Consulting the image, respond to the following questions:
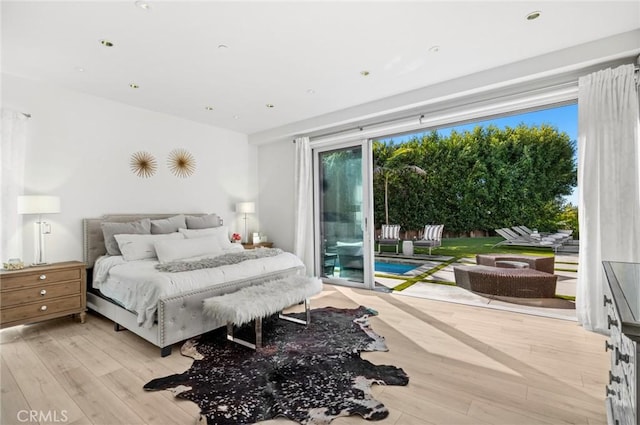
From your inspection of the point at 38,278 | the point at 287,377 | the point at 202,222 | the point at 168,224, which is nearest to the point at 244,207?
the point at 202,222

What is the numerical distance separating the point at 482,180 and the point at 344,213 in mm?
3990

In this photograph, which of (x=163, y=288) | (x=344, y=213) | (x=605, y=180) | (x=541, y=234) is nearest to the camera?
(x=163, y=288)

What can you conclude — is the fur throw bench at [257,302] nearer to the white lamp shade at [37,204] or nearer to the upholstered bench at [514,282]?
the white lamp shade at [37,204]

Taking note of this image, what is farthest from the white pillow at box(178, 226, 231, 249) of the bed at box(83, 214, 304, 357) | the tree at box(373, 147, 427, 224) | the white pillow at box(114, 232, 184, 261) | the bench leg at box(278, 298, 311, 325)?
the tree at box(373, 147, 427, 224)

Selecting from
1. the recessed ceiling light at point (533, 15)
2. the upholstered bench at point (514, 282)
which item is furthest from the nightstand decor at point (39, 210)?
the upholstered bench at point (514, 282)

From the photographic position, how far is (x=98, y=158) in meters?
3.98

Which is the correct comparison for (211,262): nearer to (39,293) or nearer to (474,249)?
(39,293)

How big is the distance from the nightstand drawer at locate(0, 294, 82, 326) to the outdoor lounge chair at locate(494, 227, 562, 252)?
7.34 m

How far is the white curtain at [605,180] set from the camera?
271 centimetres

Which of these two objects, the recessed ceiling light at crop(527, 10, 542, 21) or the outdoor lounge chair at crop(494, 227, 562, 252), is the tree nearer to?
the outdoor lounge chair at crop(494, 227, 562, 252)

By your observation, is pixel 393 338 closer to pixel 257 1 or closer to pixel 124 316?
pixel 124 316

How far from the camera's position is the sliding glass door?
472 cm

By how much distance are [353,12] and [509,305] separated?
3.85 meters

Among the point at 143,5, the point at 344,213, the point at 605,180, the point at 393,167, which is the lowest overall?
the point at 344,213
